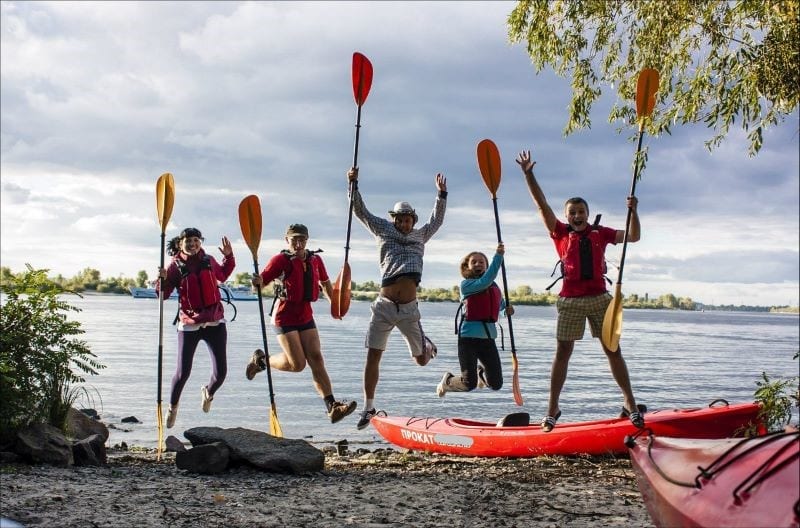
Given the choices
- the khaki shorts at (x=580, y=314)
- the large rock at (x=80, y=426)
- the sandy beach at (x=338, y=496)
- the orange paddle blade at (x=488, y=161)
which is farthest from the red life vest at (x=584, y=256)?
the large rock at (x=80, y=426)

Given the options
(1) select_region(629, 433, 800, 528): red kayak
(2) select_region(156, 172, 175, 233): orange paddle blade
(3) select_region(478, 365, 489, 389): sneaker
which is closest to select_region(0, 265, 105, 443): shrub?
(2) select_region(156, 172, 175, 233): orange paddle blade

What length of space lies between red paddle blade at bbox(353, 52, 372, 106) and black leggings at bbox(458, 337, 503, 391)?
2.91m

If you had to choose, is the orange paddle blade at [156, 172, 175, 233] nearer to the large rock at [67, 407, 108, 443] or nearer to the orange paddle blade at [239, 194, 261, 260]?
the orange paddle blade at [239, 194, 261, 260]

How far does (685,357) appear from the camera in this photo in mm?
32531

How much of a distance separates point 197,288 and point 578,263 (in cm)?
382

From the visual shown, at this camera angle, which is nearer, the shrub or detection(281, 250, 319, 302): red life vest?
the shrub

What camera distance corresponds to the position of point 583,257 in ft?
22.6

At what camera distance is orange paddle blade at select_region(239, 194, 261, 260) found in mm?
8586

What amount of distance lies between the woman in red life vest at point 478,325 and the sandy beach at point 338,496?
1.06 m

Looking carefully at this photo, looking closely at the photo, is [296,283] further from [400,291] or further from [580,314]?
[580,314]

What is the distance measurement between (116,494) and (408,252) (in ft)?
11.2

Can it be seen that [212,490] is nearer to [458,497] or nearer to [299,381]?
[458,497]

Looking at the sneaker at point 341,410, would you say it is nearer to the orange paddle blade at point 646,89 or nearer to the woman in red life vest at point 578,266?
the woman in red life vest at point 578,266

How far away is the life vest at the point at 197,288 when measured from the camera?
7938mm
